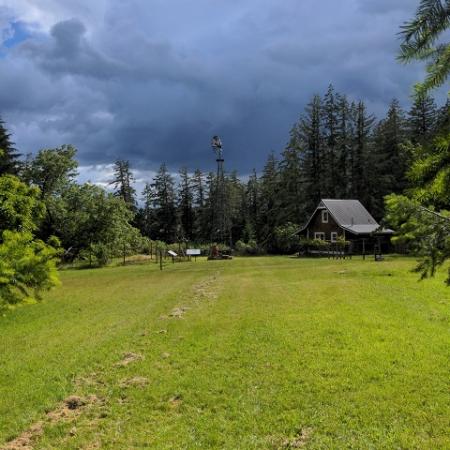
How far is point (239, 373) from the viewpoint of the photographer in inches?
271

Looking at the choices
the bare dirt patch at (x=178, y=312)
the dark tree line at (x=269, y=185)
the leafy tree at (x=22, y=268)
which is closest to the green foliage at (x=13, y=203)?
the leafy tree at (x=22, y=268)

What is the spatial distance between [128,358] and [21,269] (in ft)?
Answer: 15.9

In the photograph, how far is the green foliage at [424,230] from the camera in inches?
154

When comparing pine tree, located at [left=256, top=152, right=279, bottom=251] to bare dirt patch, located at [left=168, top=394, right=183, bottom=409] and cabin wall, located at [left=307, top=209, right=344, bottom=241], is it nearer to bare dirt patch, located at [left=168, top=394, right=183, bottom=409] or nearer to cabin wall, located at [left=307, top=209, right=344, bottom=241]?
cabin wall, located at [left=307, top=209, right=344, bottom=241]

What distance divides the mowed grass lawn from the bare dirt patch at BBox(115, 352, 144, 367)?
52 mm

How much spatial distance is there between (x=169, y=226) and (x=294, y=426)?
69218 mm

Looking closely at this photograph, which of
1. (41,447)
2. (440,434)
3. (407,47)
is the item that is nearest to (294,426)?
(440,434)

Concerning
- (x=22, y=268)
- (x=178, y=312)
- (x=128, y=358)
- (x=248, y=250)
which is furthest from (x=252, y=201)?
(x=22, y=268)

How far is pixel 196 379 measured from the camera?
21.9 ft

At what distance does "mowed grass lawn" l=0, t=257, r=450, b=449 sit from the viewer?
4.99 meters

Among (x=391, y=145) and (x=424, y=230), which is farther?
(x=391, y=145)

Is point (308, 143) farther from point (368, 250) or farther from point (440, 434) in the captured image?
point (440, 434)

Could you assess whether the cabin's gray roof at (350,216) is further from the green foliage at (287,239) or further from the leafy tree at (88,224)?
the leafy tree at (88,224)

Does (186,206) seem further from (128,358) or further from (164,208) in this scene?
(128,358)
